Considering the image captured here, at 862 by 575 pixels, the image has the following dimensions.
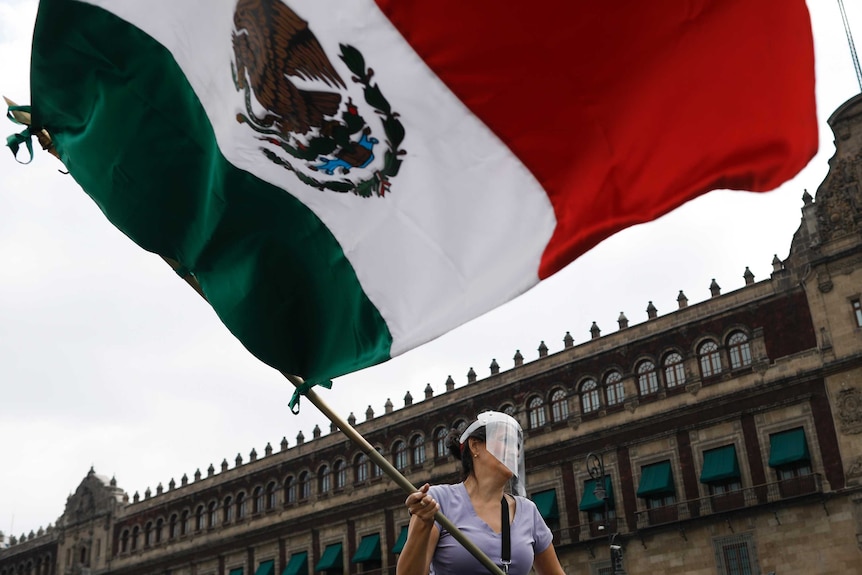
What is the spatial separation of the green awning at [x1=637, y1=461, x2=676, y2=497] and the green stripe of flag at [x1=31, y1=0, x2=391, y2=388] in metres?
27.1

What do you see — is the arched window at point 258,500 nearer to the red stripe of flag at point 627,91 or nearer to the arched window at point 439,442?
the arched window at point 439,442

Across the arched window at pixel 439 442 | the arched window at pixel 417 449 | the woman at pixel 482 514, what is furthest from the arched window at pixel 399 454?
the woman at pixel 482 514

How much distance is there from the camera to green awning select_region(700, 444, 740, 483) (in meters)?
28.6

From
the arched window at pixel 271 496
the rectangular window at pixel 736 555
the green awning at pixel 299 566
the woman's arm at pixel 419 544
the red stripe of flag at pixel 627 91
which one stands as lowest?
the woman's arm at pixel 419 544

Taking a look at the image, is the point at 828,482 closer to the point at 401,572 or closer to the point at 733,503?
the point at 733,503

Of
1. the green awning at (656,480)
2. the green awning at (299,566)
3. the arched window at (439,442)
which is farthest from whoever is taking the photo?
the green awning at (299,566)

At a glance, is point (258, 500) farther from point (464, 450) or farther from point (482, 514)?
point (482, 514)

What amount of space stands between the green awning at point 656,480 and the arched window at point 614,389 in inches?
100

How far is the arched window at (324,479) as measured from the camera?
41.1 metres

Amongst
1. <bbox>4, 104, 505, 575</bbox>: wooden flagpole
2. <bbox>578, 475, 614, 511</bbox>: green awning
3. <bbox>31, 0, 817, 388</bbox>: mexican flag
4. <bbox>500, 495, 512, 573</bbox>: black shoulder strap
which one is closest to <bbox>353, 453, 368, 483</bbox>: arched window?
<bbox>578, 475, 614, 511</bbox>: green awning

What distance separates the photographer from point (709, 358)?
30.6m

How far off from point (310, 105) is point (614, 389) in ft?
96.5

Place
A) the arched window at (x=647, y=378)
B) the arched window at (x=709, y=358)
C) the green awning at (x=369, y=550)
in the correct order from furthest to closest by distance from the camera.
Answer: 1. the green awning at (x=369, y=550)
2. the arched window at (x=647, y=378)
3. the arched window at (x=709, y=358)

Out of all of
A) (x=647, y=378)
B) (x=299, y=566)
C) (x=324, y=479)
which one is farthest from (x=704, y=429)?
(x=299, y=566)
